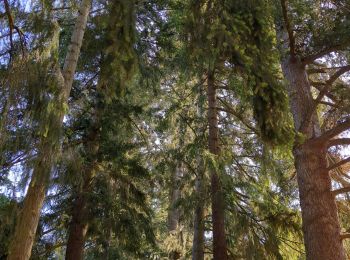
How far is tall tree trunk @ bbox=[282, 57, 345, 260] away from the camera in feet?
18.9

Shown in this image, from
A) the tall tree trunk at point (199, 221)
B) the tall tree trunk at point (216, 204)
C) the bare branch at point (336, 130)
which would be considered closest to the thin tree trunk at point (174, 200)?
the tall tree trunk at point (199, 221)

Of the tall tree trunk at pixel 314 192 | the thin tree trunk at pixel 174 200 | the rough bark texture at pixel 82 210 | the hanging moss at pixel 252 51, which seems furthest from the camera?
the thin tree trunk at pixel 174 200

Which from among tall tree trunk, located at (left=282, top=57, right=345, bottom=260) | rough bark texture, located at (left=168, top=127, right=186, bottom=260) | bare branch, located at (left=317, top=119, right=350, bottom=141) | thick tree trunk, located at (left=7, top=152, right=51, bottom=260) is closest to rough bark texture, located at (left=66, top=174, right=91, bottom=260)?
rough bark texture, located at (left=168, top=127, right=186, bottom=260)

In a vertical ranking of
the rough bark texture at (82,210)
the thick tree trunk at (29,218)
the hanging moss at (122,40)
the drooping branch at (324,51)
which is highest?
the drooping branch at (324,51)

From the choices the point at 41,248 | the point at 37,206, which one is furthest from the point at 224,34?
the point at 41,248

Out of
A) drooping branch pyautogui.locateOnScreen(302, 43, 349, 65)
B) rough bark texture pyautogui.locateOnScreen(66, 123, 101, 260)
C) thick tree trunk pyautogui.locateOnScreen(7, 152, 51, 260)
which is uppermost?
drooping branch pyautogui.locateOnScreen(302, 43, 349, 65)

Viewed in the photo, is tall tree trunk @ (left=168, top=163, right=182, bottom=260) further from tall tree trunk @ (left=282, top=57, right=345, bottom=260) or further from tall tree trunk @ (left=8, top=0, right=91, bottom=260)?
tall tree trunk @ (left=8, top=0, right=91, bottom=260)

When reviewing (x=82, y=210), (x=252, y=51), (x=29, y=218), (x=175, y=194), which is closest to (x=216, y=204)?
(x=82, y=210)

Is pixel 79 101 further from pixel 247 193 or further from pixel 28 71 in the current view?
pixel 247 193

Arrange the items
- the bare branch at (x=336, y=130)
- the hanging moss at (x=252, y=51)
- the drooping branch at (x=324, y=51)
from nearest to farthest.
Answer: the hanging moss at (x=252, y=51)
the bare branch at (x=336, y=130)
the drooping branch at (x=324, y=51)

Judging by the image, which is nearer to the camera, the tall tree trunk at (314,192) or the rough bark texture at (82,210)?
the tall tree trunk at (314,192)

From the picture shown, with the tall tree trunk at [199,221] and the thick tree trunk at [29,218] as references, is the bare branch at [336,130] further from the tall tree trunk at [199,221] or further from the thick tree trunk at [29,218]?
the thick tree trunk at [29,218]

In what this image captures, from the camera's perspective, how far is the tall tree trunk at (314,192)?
5.75 m

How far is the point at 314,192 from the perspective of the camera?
6.13 metres
